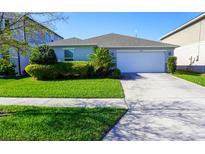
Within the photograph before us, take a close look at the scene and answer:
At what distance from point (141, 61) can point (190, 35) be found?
29.4 ft

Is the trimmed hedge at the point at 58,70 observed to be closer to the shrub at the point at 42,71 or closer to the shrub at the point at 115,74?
the shrub at the point at 42,71

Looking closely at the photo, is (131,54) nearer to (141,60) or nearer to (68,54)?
(141,60)

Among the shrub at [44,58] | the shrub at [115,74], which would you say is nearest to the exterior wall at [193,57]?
the shrub at [115,74]

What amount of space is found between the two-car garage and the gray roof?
30.9 inches

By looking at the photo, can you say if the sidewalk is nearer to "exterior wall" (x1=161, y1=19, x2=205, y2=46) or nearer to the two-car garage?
the two-car garage

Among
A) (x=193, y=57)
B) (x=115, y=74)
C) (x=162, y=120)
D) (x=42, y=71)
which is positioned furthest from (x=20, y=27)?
(x=193, y=57)

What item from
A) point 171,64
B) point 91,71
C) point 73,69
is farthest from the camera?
point 171,64

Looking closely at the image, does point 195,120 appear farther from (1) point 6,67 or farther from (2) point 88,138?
(1) point 6,67

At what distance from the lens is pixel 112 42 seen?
20.8 meters

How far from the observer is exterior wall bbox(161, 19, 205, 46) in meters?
21.4

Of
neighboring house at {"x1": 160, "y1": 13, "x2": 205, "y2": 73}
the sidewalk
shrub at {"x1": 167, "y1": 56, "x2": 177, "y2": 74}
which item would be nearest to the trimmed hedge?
the sidewalk

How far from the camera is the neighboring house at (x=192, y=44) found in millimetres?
21200

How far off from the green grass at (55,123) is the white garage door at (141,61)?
1349cm
